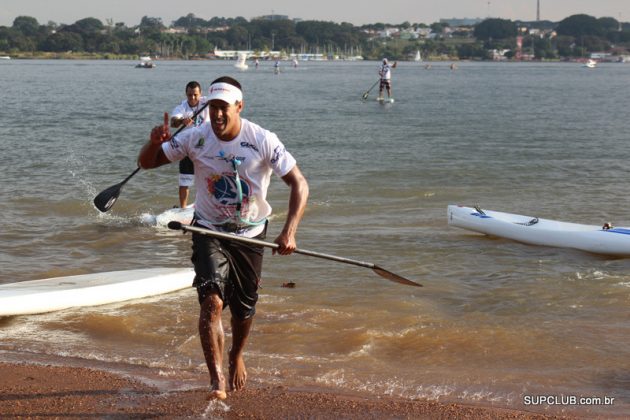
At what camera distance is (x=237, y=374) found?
613 centimetres

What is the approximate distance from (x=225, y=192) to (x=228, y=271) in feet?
1.65

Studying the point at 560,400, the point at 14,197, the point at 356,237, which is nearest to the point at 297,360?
the point at 560,400

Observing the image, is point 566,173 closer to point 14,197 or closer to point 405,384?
point 14,197

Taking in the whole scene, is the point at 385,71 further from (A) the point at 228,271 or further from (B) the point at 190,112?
(A) the point at 228,271

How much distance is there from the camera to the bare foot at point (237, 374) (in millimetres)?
6105

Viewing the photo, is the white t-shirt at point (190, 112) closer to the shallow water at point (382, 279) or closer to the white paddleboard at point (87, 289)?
the shallow water at point (382, 279)

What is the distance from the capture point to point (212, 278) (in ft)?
18.2

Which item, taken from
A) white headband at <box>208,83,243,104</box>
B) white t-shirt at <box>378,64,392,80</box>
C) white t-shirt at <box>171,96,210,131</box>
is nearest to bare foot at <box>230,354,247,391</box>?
white headband at <box>208,83,243,104</box>

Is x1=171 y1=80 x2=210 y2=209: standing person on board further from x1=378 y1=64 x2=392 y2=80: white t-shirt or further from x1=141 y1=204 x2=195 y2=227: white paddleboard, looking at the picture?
x1=378 y1=64 x2=392 y2=80: white t-shirt

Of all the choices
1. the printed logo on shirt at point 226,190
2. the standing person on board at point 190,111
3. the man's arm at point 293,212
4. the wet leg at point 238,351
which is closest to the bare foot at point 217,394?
the wet leg at point 238,351

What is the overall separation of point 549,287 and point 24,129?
23.9 metres

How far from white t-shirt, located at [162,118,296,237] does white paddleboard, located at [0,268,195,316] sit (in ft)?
9.82

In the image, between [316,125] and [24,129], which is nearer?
[24,129]

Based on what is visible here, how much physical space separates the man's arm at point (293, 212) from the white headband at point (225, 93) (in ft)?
1.92
